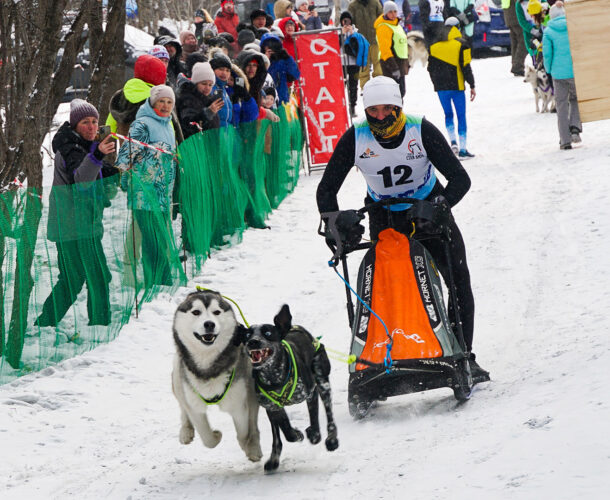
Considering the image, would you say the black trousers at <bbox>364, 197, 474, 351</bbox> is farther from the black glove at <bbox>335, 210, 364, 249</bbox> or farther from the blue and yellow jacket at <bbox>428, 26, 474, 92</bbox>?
the blue and yellow jacket at <bbox>428, 26, 474, 92</bbox>

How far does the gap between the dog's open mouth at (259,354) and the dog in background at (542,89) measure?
1332 centimetres

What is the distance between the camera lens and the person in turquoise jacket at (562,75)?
1343cm

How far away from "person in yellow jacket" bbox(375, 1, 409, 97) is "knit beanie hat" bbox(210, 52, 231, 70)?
693cm

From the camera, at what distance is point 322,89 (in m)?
15.3

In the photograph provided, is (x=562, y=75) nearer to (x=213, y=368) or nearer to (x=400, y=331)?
(x=400, y=331)

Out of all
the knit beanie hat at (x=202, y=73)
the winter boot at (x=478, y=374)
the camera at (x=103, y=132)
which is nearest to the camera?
the winter boot at (x=478, y=374)

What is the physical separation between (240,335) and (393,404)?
145 centimetres

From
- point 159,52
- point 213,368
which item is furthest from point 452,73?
point 213,368

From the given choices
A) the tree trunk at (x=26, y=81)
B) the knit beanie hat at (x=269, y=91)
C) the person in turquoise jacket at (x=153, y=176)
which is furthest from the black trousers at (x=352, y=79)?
the person in turquoise jacket at (x=153, y=176)

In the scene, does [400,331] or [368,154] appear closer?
[400,331]

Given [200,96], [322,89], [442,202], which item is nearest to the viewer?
[442,202]

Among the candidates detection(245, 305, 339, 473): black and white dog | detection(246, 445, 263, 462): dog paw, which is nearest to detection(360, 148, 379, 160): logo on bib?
detection(245, 305, 339, 473): black and white dog

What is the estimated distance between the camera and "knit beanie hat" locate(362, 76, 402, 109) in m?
Answer: 5.55

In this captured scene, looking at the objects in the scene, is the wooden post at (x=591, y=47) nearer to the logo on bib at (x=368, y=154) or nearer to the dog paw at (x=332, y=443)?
the logo on bib at (x=368, y=154)
